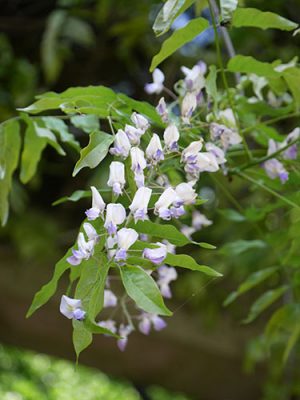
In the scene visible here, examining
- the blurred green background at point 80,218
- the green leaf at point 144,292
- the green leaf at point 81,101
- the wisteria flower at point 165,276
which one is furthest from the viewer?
the blurred green background at point 80,218

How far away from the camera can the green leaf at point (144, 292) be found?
34cm

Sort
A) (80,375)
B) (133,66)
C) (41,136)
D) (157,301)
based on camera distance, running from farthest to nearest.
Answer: (80,375) → (133,66) → (41,136) → (157,301)

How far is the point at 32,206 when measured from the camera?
1.53 m

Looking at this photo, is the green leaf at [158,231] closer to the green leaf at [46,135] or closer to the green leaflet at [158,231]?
the green leaflet at [158,231]

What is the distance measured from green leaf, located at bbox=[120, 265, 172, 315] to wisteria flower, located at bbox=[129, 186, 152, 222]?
3 centimetres

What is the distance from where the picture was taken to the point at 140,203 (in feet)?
1.19

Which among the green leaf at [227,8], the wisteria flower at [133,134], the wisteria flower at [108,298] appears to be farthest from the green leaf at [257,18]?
the wisteria flower at [108,298]

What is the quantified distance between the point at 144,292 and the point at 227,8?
0.20 m

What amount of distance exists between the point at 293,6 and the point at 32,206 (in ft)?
2.41

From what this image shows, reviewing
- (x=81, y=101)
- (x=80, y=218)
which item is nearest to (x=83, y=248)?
(x=81, y=101)

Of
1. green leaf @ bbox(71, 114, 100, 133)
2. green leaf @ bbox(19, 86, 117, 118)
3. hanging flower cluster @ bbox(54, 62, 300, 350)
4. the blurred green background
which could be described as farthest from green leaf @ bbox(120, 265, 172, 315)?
the blurred green background

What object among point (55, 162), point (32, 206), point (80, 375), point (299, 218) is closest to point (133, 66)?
point (55, 162)

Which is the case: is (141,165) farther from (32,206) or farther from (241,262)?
(32,206)

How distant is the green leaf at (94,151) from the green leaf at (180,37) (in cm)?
8
